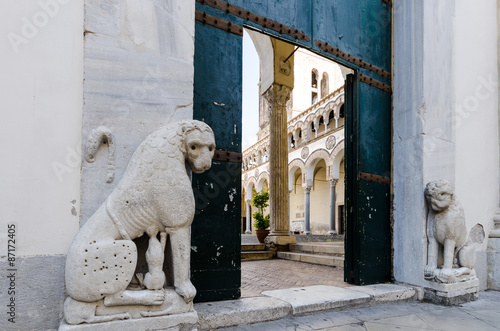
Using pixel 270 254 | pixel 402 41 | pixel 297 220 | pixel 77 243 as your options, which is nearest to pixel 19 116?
pixel 77 243

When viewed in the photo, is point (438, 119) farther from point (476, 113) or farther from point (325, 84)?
point (325, 84)

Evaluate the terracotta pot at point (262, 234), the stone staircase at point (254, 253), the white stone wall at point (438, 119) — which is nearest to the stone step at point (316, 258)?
the stone staircase at point (254, 253)

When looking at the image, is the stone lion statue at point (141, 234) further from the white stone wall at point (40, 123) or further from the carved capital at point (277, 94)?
the carved capital at point (277, 94)

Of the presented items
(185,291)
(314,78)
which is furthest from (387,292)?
Result: (314,78)

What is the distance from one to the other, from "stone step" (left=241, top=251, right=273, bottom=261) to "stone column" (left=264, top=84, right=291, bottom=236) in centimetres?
66

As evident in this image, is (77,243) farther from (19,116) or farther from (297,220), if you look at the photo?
(297,220)

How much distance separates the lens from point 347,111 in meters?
4.74

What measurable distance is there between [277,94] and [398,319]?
731 centimetres

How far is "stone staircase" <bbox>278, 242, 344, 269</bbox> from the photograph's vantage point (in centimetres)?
Answer: 677

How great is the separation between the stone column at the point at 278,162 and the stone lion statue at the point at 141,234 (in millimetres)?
7033

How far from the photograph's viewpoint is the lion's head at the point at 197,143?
2.42 meters

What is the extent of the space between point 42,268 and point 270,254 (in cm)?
700

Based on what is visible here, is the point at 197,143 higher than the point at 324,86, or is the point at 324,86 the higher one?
the point at 324,86

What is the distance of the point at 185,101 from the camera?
2.72 metres
